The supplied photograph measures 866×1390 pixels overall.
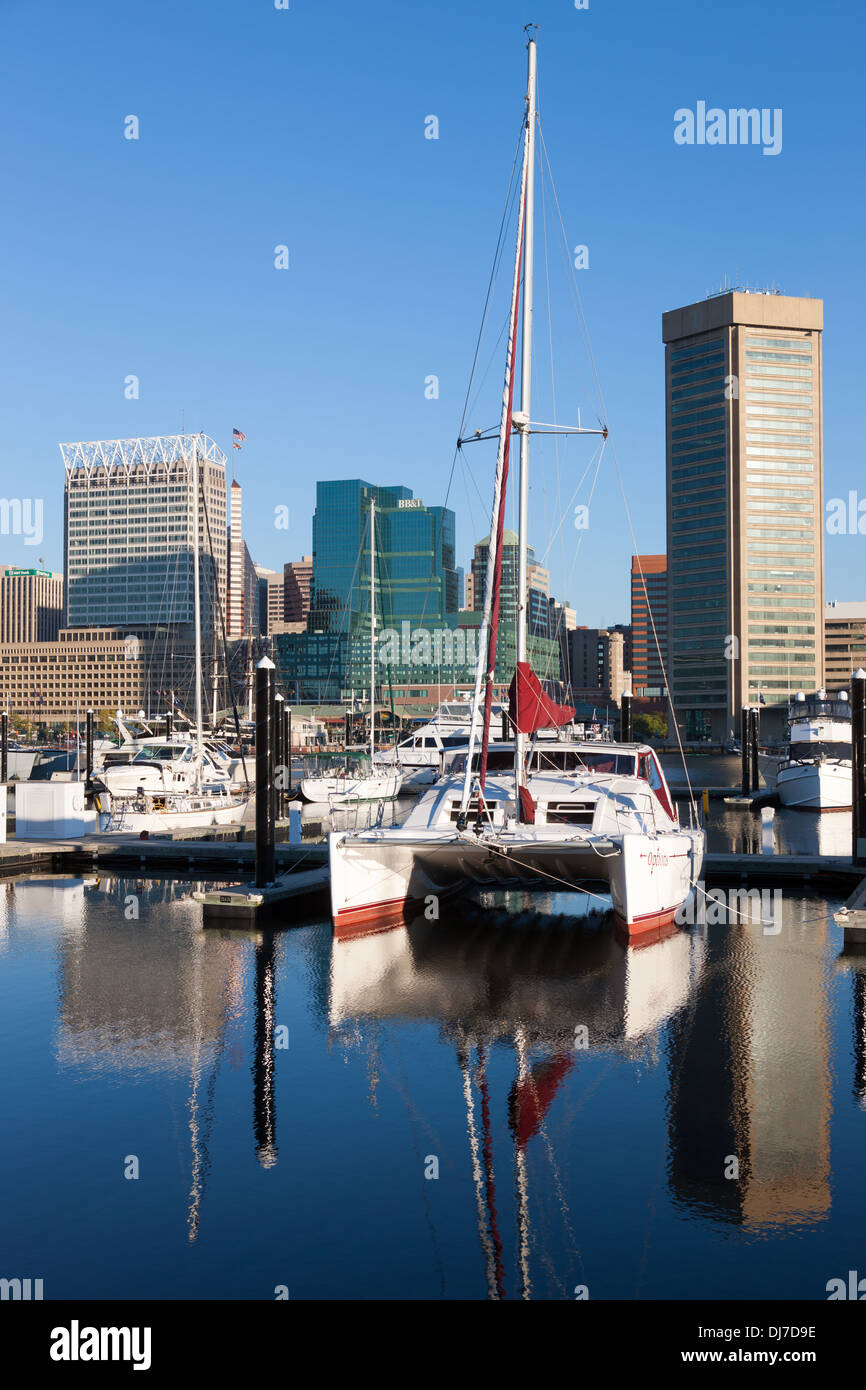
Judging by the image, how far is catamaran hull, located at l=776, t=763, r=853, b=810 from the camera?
52.4 m

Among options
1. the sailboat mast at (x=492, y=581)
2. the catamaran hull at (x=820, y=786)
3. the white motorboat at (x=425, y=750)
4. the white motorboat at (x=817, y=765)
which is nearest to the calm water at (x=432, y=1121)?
the sailboat mast at (x=492, y=581)

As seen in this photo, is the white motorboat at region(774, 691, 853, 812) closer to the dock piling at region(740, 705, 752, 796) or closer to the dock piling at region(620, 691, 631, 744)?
the dock piling at region(740, 705, 752, 796)

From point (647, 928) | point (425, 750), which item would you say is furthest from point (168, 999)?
point (425, 750)

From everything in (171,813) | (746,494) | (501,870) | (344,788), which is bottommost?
(344,788)

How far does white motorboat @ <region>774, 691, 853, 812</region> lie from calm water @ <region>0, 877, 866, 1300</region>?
106 feet

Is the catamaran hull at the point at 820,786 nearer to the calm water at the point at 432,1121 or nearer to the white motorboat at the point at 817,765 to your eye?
the white motorboat at the point at 817,765

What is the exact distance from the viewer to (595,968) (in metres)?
19.1

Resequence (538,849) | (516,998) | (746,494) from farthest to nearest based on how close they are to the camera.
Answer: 1. (746,494)
2. (538,849)
3. (516,998)

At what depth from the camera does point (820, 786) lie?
52.3 metres

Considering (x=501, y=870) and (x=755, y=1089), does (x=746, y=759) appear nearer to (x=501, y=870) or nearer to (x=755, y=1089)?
(x=501, y=870)

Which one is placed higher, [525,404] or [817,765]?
[525,404]

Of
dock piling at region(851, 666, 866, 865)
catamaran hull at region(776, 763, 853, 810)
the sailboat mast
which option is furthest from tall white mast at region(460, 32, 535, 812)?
catamaran hull at region(776, 763, 853, 810)

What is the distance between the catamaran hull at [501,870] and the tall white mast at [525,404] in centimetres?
183

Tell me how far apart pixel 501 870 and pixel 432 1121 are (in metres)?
9.29
